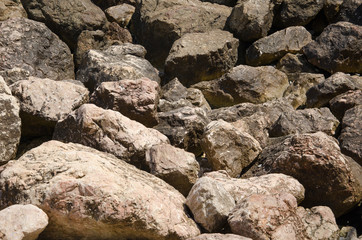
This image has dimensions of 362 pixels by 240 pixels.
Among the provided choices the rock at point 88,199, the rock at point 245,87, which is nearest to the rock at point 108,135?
the rock at point 88,199

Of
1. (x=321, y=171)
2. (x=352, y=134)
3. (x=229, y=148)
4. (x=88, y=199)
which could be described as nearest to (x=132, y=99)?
(x=229, y=148)

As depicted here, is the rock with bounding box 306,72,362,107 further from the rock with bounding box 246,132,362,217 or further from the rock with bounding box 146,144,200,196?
the rock with bounding box 146,144,200,196

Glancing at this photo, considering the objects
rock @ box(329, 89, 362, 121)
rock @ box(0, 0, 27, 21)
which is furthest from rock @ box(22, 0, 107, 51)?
rock @ box(329, 89, 362, 121)

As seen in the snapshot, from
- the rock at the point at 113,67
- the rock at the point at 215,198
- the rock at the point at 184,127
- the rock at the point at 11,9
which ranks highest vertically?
the rock at the point at 215,198

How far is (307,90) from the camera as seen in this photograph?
9.30 m

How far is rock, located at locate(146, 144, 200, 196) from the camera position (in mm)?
5375

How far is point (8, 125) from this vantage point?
19.6ft

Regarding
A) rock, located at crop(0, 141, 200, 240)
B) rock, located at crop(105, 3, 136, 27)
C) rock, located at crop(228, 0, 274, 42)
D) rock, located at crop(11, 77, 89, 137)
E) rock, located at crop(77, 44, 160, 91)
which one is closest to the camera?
rock, located at crop(0, 141, 200, 240)

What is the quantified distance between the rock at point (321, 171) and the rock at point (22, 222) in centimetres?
266

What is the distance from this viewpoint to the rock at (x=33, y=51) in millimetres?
8453

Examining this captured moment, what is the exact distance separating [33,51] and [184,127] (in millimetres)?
3327

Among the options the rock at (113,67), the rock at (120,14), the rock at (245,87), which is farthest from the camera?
the rock at (120,14)

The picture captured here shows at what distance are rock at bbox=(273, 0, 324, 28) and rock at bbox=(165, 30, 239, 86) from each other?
147cm

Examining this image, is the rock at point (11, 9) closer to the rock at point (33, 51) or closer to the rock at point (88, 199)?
the rock at point (33, 51)
